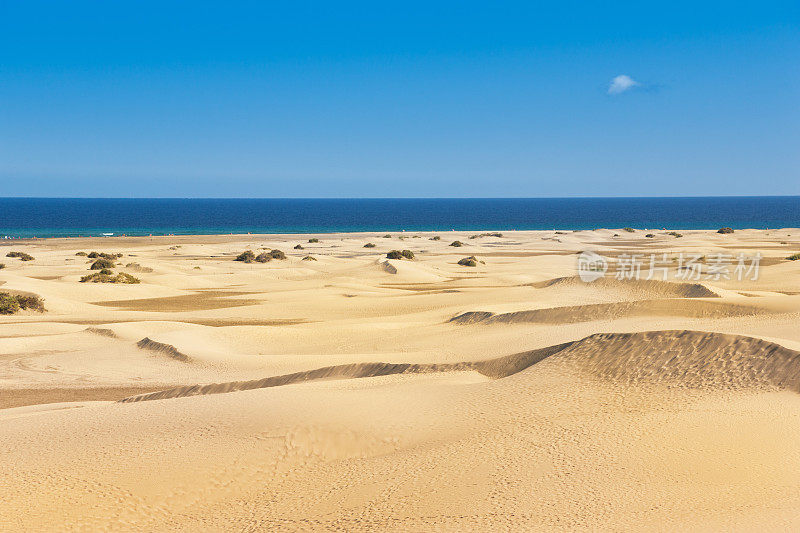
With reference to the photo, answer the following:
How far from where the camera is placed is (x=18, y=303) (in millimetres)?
21344

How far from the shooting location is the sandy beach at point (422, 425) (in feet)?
18.9

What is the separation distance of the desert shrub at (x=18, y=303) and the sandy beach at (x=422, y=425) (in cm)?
512

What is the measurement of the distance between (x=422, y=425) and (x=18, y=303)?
60.0 ft

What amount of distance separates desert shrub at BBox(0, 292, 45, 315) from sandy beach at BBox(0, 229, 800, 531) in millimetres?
5120

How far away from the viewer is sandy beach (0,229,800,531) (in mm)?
5754

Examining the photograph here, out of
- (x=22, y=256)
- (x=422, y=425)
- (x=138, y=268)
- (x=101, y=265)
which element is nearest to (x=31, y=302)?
(x=138, y=268)

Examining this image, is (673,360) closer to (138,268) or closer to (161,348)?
(161,348)

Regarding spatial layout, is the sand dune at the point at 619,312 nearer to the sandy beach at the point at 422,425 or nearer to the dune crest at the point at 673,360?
the sandy beach at the point at 422,425

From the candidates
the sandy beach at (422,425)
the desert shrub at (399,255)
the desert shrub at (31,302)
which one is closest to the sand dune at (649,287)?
the sandy beach at (422,425)

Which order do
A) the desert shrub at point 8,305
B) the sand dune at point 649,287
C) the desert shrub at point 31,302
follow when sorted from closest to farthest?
1. the sand dune at point 649,287
2. the desert shrub at point 8,305
3. the desert shrub at point 31,302

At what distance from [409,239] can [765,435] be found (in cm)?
5689

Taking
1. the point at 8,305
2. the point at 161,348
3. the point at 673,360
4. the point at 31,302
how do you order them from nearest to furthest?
1. the point at 673,360
2. the point at 161,348
3. the point at 8,305
4. the point at 31,302

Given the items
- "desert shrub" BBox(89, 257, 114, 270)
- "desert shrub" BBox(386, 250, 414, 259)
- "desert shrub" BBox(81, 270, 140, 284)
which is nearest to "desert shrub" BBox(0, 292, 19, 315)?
"desert shrub" BBox(81, 270, 140, 284)

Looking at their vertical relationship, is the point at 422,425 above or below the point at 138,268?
above
